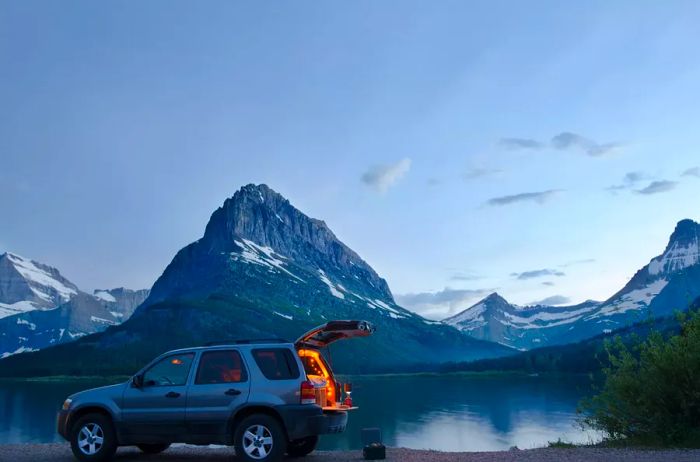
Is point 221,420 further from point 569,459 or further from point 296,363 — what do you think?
point 569,459

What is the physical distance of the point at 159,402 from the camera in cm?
1608

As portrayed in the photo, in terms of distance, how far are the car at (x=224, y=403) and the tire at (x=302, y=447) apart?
1417 mm

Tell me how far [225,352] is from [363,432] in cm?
415

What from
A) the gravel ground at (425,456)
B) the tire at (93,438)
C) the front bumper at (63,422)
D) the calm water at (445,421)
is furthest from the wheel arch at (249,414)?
the calm water at (445,421)

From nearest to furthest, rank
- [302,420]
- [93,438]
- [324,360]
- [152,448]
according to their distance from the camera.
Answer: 1. [302,420]
2. [93,438]
3. [324,360]
4. [152,448]

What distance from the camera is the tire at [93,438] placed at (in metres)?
16.3

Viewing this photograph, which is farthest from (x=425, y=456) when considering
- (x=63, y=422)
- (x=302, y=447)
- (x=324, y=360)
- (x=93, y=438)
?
(x=63, y=422)

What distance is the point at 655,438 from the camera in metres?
18.8

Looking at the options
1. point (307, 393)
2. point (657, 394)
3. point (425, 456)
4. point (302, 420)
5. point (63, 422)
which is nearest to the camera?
point (302, 420)

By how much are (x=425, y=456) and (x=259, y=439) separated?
454 cm

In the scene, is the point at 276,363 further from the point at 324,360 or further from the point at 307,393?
the point at 324,360

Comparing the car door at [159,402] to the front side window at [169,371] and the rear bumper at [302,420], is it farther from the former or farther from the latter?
the rear bumper at [302,420]

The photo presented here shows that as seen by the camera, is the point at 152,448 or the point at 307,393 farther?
the point at 152,448

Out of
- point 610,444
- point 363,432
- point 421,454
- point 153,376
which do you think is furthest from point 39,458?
point 610,444
